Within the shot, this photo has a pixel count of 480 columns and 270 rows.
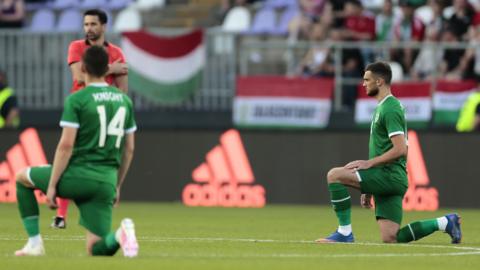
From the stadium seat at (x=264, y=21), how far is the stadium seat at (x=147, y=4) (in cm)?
285

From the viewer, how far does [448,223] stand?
48.9 ft

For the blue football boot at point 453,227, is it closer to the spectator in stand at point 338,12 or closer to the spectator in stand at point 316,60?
the spectator in stand at point 316,60

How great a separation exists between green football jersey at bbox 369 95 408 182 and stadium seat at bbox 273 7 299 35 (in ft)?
42.2

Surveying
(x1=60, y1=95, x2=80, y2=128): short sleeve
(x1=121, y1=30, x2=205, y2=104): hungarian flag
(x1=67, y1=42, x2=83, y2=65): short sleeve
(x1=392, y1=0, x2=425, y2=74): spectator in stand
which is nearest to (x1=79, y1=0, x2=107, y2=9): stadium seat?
(x1=121, y1=30, x2=205, y2=104): hungarian flag

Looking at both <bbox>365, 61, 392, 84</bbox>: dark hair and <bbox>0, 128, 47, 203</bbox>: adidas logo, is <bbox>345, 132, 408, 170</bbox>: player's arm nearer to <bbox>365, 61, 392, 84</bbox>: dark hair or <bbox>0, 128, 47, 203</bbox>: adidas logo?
<bbox>365, 61, 392, 84</bbox>: dark hair

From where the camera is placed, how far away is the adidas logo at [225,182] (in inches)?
928

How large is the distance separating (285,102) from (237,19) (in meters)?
4.79

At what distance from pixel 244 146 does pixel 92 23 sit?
26.9 feet

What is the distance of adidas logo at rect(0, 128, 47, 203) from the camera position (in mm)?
24047

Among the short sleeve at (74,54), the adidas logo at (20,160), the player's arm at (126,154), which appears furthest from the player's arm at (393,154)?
the adidas logo at (20,160)

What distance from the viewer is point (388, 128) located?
14852 millimetres

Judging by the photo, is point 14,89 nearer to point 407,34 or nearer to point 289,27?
point 289,27

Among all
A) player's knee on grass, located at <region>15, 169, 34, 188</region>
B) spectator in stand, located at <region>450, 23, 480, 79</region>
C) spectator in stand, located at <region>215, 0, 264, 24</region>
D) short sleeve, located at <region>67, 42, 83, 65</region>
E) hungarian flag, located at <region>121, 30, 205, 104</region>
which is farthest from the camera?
spectator in stand, located at <region>215, 0, 264, 24</region>

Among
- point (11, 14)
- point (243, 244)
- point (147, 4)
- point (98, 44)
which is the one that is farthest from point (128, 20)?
point (243, 244)
